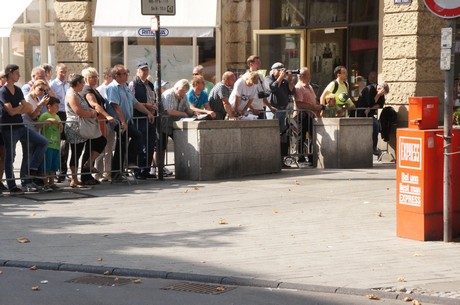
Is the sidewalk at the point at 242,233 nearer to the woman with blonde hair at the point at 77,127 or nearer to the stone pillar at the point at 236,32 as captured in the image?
the woman with blonde hair at the point at 77,127

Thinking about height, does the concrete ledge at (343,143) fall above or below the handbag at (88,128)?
below

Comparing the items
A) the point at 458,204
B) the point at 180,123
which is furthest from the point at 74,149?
the point at 458,204

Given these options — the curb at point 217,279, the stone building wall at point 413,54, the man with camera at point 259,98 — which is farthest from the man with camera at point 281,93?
the curb at point 217,279

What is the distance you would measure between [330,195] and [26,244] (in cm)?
508

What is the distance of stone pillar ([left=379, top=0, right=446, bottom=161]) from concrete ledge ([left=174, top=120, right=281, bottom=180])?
12.7ft

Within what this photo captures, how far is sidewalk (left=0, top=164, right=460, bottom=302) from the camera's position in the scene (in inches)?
365

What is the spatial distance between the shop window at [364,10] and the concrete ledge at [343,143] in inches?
168

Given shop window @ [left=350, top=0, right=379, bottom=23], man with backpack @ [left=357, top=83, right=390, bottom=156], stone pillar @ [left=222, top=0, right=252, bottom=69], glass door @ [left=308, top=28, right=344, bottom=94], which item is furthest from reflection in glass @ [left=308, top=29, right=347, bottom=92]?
man with backpack @ [left=357, top=83, right=390, bottom=156]

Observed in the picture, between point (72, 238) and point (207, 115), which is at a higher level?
point (207, 115)

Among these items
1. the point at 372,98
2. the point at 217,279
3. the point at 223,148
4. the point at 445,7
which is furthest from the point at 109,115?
the point at 217,279

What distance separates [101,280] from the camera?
30.0 ft

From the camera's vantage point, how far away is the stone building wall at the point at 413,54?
66.6 feet

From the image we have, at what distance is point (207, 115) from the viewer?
1695 cm

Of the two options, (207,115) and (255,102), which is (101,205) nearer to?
(207,115)
